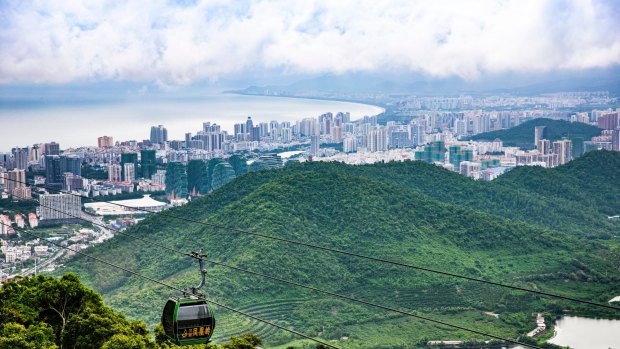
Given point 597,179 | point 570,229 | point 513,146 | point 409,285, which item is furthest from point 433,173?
point 513,146

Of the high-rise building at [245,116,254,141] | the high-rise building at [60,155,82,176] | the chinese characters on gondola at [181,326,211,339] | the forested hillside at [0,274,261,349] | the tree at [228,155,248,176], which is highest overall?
the chinese characters on gondola at [181,326,211,339]

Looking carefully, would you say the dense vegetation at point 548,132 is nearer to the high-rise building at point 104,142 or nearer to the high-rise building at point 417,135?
the high-rise building at point 417,135

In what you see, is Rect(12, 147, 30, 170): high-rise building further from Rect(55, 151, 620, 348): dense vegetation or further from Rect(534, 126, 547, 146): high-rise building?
Rect(534, 126, 547, 146): high-rise building

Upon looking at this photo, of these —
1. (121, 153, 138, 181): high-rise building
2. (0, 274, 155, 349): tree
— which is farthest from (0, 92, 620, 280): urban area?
(0, 274, 155, 349): tree

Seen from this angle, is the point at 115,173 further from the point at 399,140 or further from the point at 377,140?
the point at 399,140

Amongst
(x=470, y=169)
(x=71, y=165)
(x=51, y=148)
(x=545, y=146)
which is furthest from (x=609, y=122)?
(x=51, y=148)
